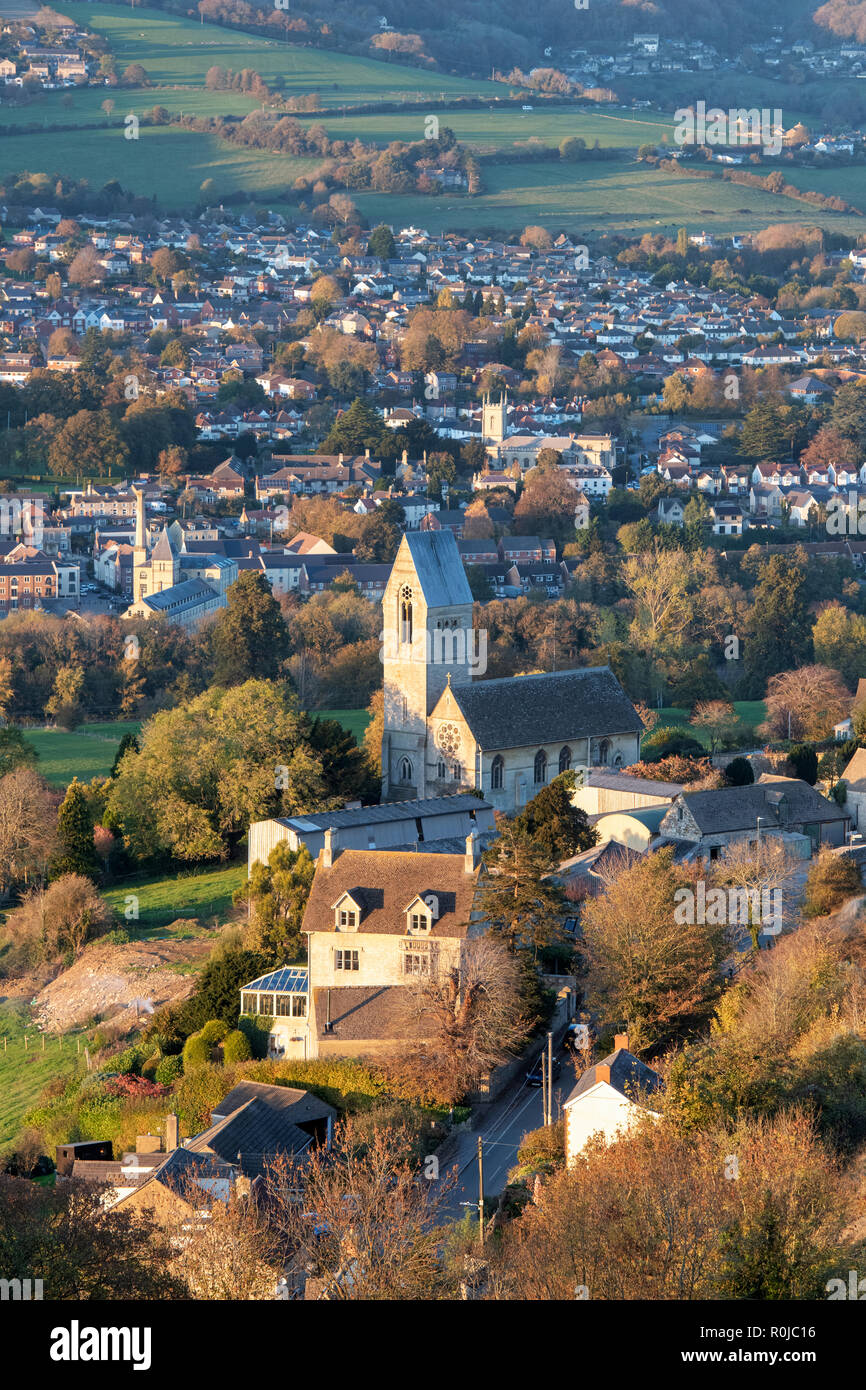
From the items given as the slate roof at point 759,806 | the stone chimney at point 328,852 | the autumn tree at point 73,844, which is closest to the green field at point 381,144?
the autumn tree at point 73,844

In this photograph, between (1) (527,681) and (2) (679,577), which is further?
(2) (679,577)

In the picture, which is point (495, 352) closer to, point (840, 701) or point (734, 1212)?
point (840, 701)

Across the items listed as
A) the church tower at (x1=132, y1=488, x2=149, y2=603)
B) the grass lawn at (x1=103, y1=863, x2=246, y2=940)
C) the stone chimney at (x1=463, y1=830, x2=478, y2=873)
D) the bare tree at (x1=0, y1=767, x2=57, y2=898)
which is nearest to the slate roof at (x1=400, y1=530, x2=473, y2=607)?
the grass lawn at (x1=103, y1=863, x2=246, y2=940)

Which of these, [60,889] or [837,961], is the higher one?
[837,961]

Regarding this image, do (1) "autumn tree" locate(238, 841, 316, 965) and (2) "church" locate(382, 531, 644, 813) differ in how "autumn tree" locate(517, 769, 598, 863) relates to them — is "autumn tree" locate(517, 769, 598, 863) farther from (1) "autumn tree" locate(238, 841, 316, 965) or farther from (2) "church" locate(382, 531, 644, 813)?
(2) "church" locate(382, 531, 644, 813)
